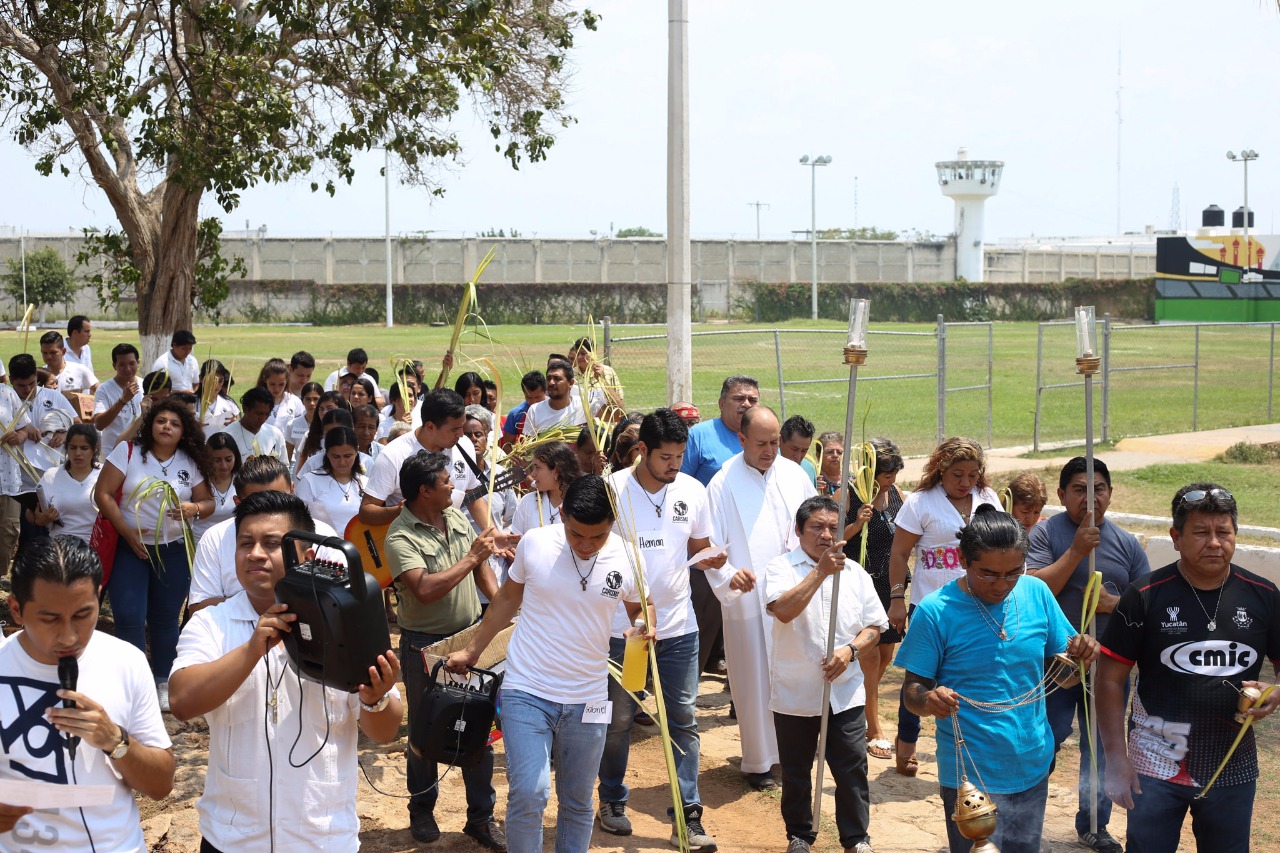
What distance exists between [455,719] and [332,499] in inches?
108

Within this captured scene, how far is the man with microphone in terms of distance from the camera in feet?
11.3

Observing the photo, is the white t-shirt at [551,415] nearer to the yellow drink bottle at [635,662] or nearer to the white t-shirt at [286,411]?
the white t-shirt at [286,411]

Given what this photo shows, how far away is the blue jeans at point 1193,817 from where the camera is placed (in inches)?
185

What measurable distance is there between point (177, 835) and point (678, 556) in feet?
9.10

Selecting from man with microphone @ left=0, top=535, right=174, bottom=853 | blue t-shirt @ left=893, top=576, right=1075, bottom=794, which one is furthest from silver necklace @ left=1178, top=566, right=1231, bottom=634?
man with microphone @ left=0, top=535, right=174, bottom=853

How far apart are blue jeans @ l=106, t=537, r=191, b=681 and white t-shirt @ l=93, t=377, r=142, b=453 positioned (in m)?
3.40

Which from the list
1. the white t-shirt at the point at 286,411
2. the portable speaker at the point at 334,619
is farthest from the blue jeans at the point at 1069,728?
the white t-shirt at the point at 286,411

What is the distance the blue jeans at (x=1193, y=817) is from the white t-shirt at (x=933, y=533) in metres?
Result: 2.12

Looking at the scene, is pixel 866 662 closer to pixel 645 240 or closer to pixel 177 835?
pixel 177 835

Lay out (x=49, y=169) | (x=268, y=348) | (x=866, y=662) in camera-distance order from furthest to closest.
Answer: (x=268, y=348)
(x=49, y=169)
(x=866, y=662)

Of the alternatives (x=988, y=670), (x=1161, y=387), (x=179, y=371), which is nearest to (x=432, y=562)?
(x=988, y=670)

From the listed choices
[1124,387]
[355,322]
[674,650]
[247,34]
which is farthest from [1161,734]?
[355,322]

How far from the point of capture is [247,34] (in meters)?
9.29

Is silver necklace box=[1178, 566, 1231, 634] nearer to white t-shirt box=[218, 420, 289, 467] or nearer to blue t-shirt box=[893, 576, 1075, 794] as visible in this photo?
blue t-shirt box=[893, 576, 1075, 794]
